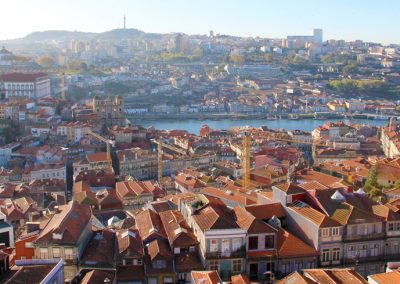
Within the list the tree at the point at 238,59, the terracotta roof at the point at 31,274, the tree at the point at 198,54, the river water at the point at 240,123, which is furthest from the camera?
the tree at the point at 198,54

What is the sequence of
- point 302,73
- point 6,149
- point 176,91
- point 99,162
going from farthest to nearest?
point 302,73 → point 176,91 → point 6,149 → point 99,162

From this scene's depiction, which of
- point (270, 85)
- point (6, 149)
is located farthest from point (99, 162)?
point (270, 85)

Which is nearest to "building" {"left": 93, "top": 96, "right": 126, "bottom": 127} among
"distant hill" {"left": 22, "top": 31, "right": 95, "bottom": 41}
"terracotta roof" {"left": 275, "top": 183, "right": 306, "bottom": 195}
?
"terracotta roof" {"left": 275, "top": 183, "right": 306, "bottom": 195}

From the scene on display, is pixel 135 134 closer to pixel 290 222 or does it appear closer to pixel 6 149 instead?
pixel 6 149

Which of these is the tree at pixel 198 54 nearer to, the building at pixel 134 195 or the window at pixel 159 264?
the building at pixel 134 195

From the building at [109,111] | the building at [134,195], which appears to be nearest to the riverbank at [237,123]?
the building at [109,111]
